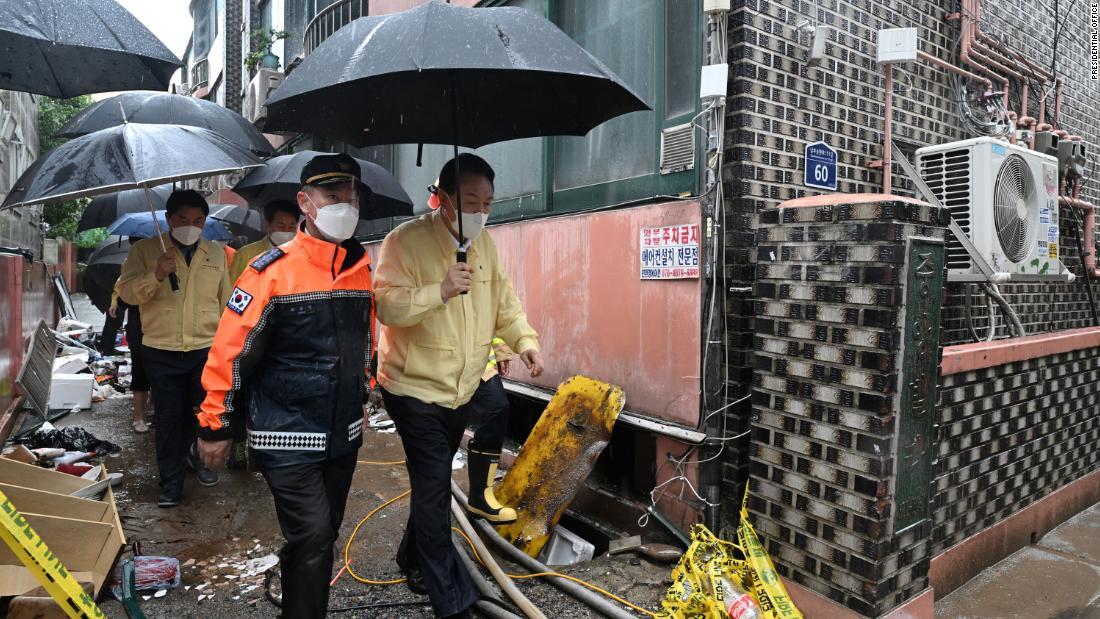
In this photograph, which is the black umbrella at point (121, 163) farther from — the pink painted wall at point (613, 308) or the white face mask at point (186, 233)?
the pink painted wall at point (613, 308)

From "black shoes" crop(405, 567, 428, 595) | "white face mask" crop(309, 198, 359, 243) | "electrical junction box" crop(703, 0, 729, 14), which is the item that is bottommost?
"black shoes" crop(405, 567, 428, 595)

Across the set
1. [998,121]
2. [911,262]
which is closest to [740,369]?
[911,262]

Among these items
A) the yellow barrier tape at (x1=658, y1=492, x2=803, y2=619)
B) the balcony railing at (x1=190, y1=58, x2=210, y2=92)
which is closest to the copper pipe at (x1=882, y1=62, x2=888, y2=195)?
the yellow barrier tape at (x1=658, y1=492, x2=803, y2=619)

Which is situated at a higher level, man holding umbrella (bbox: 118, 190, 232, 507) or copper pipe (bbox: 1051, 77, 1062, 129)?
copper pipe (bbox: 1051, 77, 1062, 129)

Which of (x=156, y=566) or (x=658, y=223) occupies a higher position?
(x=658, y=223)

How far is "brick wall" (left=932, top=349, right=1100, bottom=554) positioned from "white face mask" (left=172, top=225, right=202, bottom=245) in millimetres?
4540

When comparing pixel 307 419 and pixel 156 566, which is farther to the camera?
pixel 156 566

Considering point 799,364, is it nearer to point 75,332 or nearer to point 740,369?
point 740,369

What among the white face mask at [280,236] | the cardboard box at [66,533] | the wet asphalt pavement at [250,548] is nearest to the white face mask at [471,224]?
the wet asphalt pavement at [250,548]

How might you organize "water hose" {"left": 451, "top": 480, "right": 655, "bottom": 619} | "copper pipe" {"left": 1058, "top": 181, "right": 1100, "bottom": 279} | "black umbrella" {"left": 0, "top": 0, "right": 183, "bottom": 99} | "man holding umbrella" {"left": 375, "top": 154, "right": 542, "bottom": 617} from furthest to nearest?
1. "copper pipe" {"left": 1058, "top": 181, "right": 1100, "bottom": 279}
2. "water hose" {"left": 451, "top": 480, "right": 655, "bottom": 619}
3. "man holding umbrella" {"left": 375, "top": 154, "right": 542, "bottom": 617}
4. "black umbrella" {"left": 0, "top": 0, "right": 183, "bottom": 99}

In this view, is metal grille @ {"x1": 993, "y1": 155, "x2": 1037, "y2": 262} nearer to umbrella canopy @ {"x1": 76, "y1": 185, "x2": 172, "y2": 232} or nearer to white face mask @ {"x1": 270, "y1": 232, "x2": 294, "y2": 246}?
white face mask @ {"x1": 270, "y1": 232, "x2": 294, "y2": 246}

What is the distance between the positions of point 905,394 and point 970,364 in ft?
3.05

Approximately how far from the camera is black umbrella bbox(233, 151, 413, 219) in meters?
5.15

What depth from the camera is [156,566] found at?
3.23m
